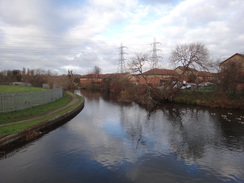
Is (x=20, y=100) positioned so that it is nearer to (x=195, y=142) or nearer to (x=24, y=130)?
(x=24, y=130)

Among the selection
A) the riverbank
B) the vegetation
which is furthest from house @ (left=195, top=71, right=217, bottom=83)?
the vegetation

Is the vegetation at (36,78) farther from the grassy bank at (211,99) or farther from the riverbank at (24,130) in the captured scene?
the riverbank at (24,130)

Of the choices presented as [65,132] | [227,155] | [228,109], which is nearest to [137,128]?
[65,132]

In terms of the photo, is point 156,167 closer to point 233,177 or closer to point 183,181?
point 183,181

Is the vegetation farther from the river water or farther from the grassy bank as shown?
the river water

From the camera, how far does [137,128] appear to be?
14.6 meters

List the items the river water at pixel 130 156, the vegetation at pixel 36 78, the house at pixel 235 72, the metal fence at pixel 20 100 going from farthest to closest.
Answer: the vegetation at pixel 36 78, the house at pixel 235 72, the metal fence at pixel 20 100, the river water at pixel 130 156

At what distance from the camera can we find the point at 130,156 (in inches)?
358

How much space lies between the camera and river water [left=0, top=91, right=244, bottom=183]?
7281mm

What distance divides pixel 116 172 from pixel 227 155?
19.0 feet

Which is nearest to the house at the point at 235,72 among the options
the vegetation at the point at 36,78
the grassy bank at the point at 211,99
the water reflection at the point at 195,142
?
the grassy bank at the point at 211,99

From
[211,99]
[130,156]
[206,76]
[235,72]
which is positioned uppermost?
[235,72]

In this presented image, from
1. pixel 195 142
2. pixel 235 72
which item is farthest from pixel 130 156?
pixel 235 72

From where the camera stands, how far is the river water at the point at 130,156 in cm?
728
